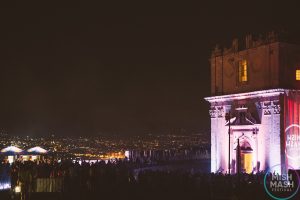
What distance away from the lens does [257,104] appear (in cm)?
3588

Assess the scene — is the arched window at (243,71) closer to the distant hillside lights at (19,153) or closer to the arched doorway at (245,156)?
the arched doorway at (245,156)

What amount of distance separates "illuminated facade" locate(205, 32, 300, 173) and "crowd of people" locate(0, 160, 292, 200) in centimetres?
798

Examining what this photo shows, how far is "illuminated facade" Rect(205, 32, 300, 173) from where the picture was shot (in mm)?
33969

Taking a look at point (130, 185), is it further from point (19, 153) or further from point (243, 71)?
point (19, 153)

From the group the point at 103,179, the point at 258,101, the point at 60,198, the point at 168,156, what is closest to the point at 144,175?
the point at 103,179

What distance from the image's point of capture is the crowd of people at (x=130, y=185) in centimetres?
2283

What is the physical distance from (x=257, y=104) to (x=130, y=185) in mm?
14917
